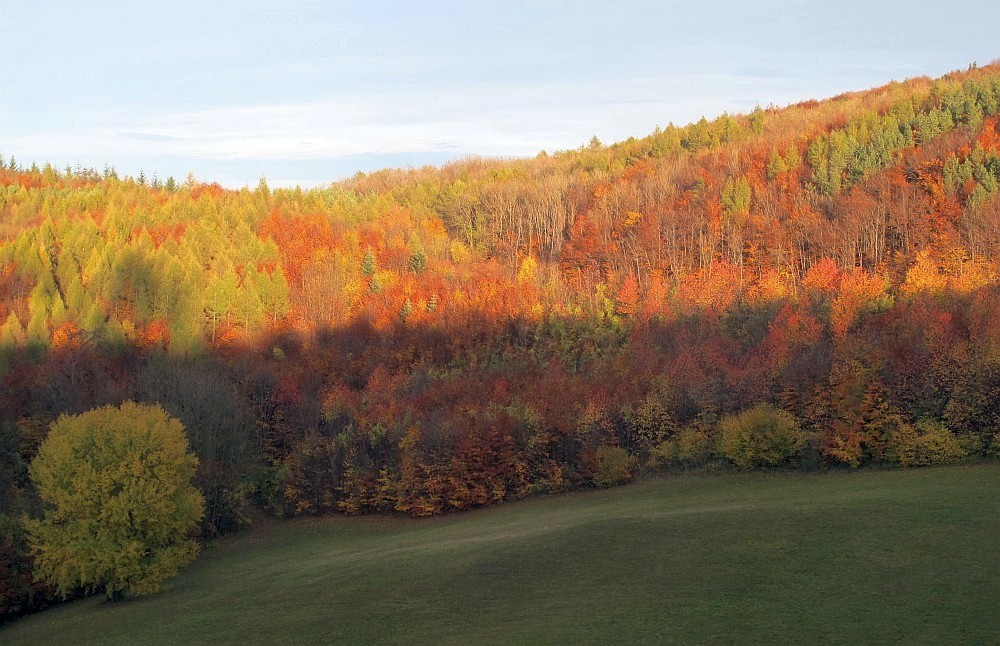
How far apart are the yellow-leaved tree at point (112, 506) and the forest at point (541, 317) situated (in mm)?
5063

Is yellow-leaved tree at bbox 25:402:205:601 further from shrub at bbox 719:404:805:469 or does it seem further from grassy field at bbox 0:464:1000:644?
shrub at bbox 719:404:805:469

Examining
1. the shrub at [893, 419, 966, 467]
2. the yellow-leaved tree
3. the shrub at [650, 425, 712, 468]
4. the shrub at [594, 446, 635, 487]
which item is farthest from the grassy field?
the shrub at [594, 446, 635, 487]

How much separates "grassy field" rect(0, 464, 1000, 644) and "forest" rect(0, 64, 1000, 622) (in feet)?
40.1

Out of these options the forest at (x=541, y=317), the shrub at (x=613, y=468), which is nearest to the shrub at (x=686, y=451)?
the forest at (x=541, y=317)

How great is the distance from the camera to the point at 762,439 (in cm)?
6234

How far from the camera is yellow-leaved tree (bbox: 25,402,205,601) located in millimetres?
47094

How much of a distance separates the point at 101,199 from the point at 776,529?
165m

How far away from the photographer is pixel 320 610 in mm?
37969

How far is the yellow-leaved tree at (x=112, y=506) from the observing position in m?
47.1

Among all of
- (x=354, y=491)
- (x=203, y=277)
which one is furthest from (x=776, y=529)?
(x=203, y=277)

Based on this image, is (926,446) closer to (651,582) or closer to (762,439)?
(762,439)

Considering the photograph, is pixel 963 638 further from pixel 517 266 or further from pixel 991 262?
pixel 517 266

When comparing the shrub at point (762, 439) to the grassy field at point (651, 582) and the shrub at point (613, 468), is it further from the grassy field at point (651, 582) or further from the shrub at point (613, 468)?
the shrub at point (613, 468)

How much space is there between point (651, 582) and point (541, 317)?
263 ft
